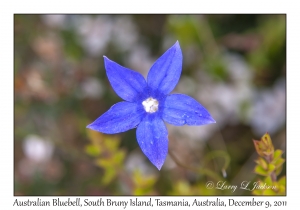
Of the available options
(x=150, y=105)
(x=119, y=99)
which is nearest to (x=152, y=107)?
(x=150, y=105)

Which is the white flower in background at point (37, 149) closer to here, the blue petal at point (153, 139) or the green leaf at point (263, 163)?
the blue petal at point (153, 139)

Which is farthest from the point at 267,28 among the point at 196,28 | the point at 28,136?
the point at 28,136

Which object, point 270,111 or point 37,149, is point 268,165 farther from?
point 37,149

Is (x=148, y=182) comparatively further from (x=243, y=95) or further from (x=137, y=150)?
(x=243, y=95)

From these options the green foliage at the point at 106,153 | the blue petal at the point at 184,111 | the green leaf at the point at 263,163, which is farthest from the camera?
the green foliage at the point at 106,153

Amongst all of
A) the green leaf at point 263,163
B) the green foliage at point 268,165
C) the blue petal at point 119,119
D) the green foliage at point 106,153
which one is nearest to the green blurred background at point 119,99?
the green foliage at point 106,153

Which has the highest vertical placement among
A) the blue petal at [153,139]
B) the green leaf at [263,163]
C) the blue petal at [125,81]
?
the blue petal at [125,81]

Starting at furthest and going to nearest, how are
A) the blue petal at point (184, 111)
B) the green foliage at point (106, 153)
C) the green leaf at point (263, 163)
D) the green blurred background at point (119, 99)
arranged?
the green blurred background at point (119, 99) → the green foliage at point (106, 153) → the green leaf at point (263, 163) → the blue petal at point (184, 111)
